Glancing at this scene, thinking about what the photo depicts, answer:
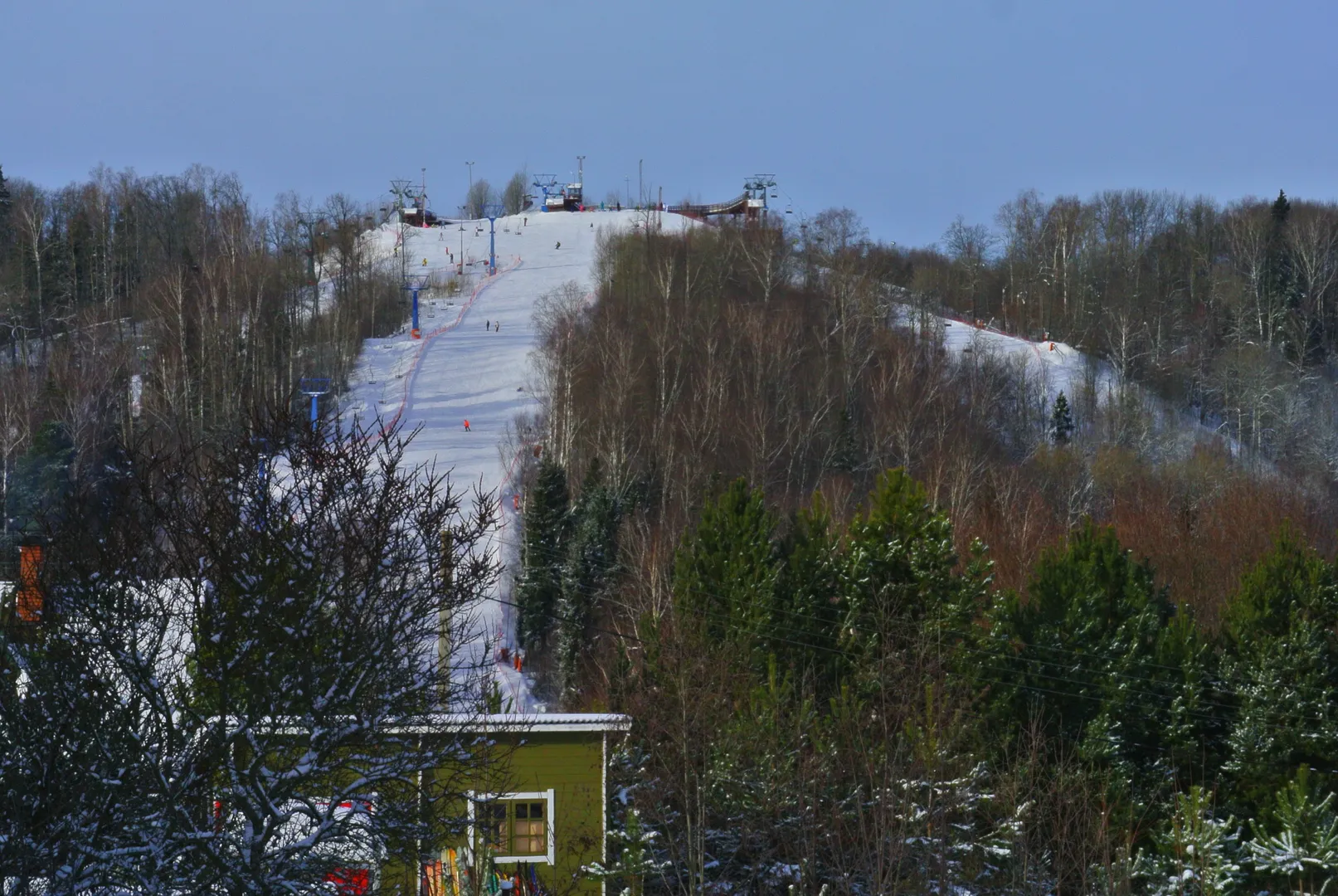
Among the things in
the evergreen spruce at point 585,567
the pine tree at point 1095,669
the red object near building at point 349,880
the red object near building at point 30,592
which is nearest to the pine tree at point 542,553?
the evergreen spruce at point 585,567

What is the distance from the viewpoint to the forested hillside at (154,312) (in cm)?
3956

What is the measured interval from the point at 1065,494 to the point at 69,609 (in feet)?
122

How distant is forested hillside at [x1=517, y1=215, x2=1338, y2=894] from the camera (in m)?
17.1

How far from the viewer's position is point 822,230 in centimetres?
7994

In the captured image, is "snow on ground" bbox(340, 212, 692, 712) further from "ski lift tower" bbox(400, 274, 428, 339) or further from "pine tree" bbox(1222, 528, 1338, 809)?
"pine tree" bbox(1222, 528, 1338, 809)

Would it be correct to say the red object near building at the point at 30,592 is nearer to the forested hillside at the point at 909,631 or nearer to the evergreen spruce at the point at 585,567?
the forested hillside at the point at 909,631

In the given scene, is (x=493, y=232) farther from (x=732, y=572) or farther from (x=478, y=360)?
(x=732, y=572)

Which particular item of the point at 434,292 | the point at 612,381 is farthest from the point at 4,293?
the point at 612,381

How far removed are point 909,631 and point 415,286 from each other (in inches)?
2172

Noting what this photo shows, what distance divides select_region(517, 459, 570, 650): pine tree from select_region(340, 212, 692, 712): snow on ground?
641 millimetres

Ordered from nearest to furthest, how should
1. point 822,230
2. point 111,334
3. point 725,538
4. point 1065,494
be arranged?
point 725,538 < point 1065,494 < point 111,334 < point 822,230

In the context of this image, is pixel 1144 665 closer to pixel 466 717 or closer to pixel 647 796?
pixel 647 796

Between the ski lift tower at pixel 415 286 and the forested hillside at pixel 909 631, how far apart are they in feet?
40.0

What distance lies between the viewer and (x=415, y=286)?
74000 mm
